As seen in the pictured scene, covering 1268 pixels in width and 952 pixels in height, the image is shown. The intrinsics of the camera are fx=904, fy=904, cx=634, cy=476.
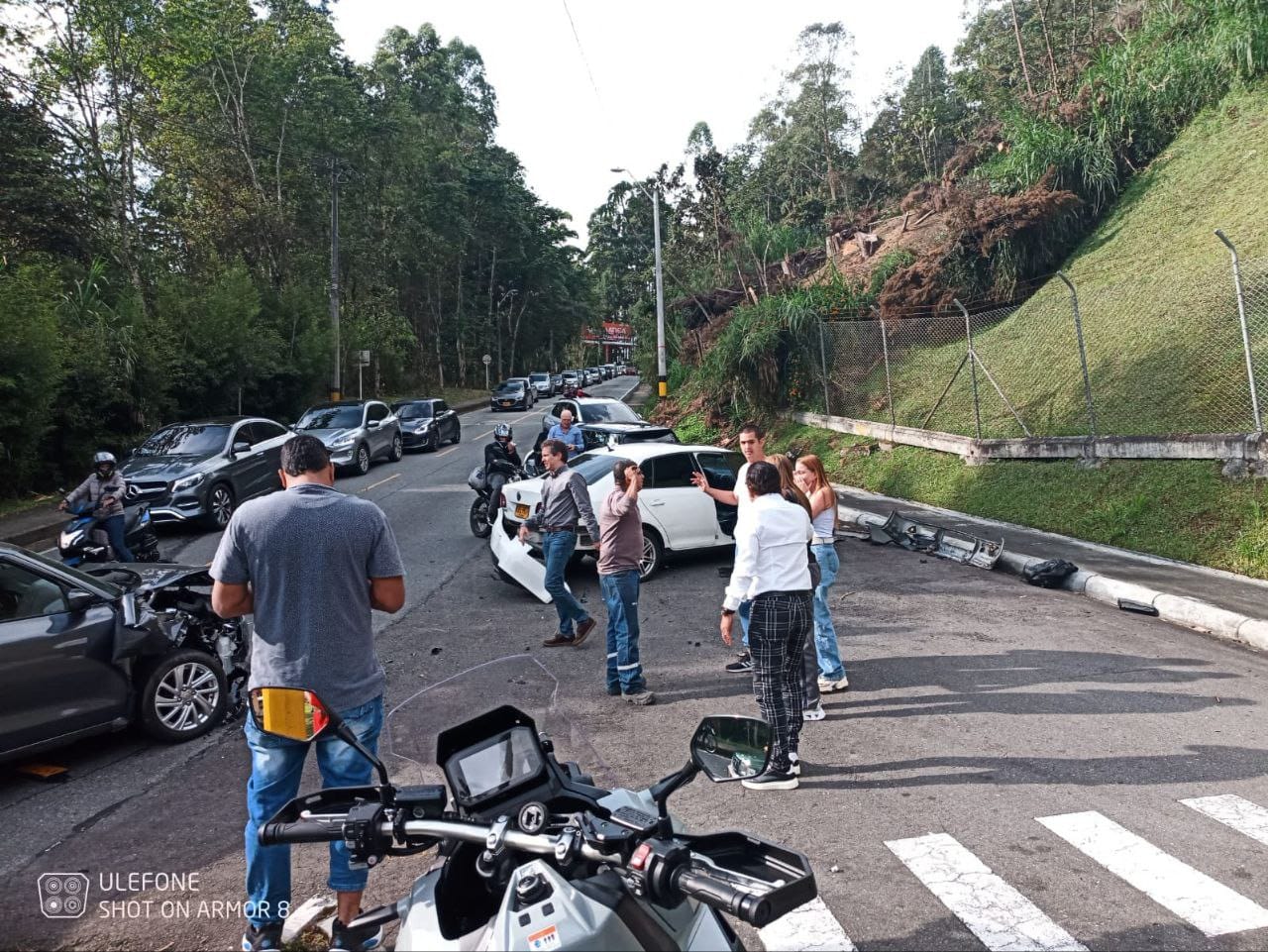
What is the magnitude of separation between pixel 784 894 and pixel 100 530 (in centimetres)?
1074

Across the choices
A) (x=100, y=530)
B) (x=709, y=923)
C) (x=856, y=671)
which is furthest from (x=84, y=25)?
(x=709, y=923)

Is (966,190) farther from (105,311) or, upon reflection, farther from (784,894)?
(784,894)

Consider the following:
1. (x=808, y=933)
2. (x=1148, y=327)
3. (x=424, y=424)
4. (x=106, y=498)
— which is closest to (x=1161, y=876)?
(x=808, y=933)

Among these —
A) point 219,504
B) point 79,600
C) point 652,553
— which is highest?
point 79,600

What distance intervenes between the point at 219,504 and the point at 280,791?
1183 centimetres

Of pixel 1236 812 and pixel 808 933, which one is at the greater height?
pixel 808 933

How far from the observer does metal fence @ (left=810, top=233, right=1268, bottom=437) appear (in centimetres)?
1227

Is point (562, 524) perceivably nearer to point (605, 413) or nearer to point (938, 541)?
point (938, 541)

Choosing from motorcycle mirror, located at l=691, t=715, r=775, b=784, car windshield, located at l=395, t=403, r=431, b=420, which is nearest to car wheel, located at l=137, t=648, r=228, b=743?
motorcycle mirror, located at l=691, t=715, r=775, b=784

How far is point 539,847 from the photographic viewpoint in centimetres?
193

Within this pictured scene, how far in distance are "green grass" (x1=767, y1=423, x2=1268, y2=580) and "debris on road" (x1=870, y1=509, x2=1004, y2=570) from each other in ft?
4.91

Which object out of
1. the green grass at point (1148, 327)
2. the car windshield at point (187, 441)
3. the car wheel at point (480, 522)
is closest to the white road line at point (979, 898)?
the car wheel at point (480, 522)

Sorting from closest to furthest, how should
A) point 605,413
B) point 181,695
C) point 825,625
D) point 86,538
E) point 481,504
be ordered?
point 181,695
point 825,625
point 86,538
point 481,504
point 605,413

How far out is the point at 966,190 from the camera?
77.0 feet
